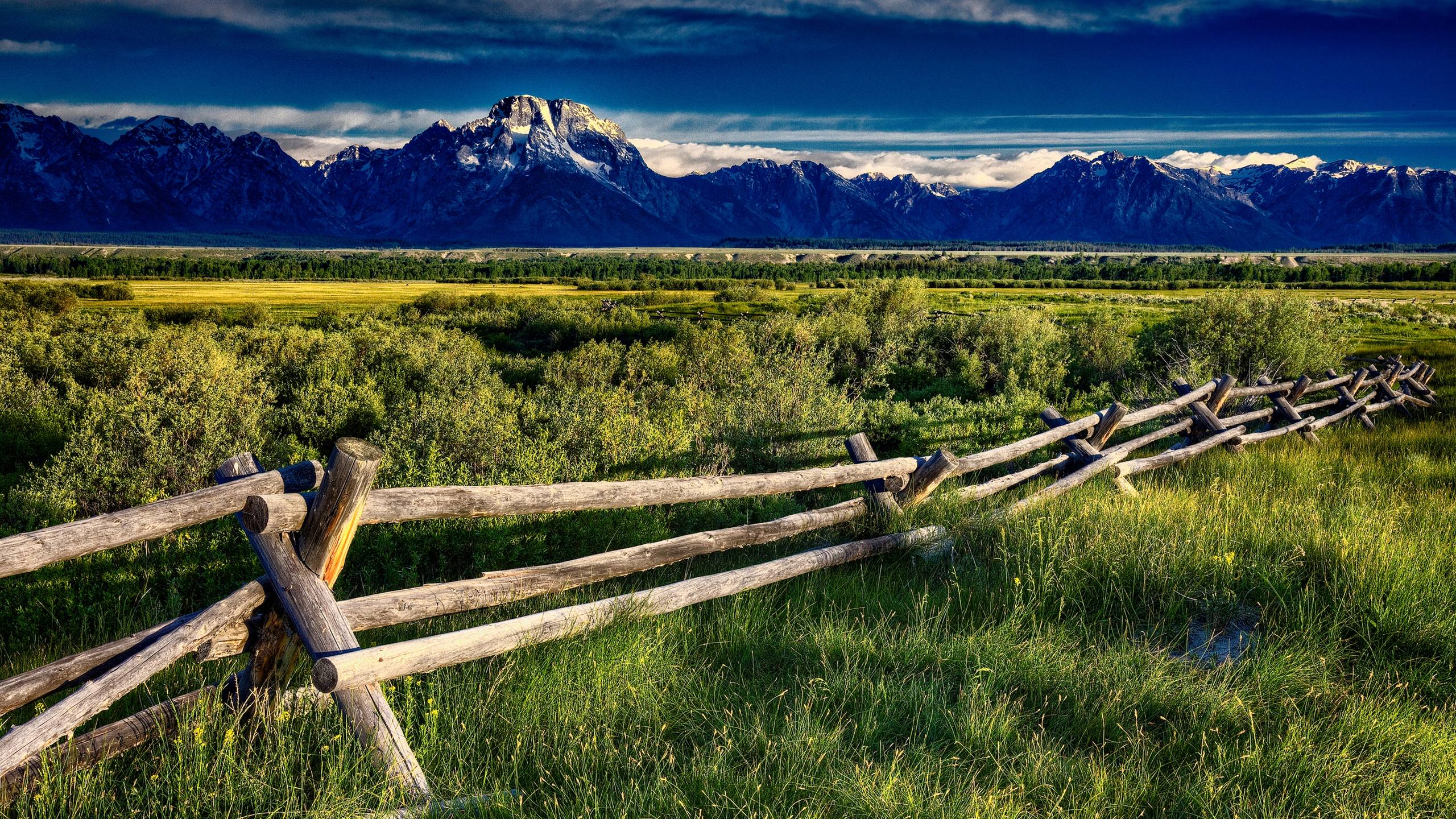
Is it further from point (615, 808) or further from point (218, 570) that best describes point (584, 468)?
point (615, 808)

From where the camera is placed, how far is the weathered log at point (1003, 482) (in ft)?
21.3

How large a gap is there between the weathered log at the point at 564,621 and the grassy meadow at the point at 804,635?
0.43ft

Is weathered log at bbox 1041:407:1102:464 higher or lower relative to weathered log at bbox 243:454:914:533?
lower

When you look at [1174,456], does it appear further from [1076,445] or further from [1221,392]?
[1221,392]

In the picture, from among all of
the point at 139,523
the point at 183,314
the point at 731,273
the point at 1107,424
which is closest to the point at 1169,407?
the point at 1107,424

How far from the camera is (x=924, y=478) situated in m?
6.04

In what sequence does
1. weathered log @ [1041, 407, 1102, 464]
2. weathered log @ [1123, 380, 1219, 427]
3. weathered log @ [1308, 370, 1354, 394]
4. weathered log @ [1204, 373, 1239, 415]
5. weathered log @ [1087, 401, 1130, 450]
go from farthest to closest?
weathered log @ [1308, 370, 1354, 394] < weathered log @ [1204, 373, 1239, 415] < weathered log @ [1123, 380, 1219, 427] < weathered log @ [1087, 401, 1130, 450] < weathered log @ [1041, 407, 1102, 464]

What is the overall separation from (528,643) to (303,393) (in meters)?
8.78

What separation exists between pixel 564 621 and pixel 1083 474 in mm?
5720

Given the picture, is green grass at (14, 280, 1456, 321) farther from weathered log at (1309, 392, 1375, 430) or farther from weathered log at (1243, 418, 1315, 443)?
weathered log at (1243, 418, 1315, 443)

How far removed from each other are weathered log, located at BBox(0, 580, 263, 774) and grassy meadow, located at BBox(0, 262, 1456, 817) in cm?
16

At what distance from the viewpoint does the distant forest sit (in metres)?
95.5

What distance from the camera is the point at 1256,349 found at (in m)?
18.4

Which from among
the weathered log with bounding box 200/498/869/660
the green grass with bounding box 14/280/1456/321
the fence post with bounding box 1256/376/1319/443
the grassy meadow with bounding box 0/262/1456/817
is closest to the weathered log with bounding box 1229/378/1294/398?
the fence post with bounding box 1256/376/1319/443
